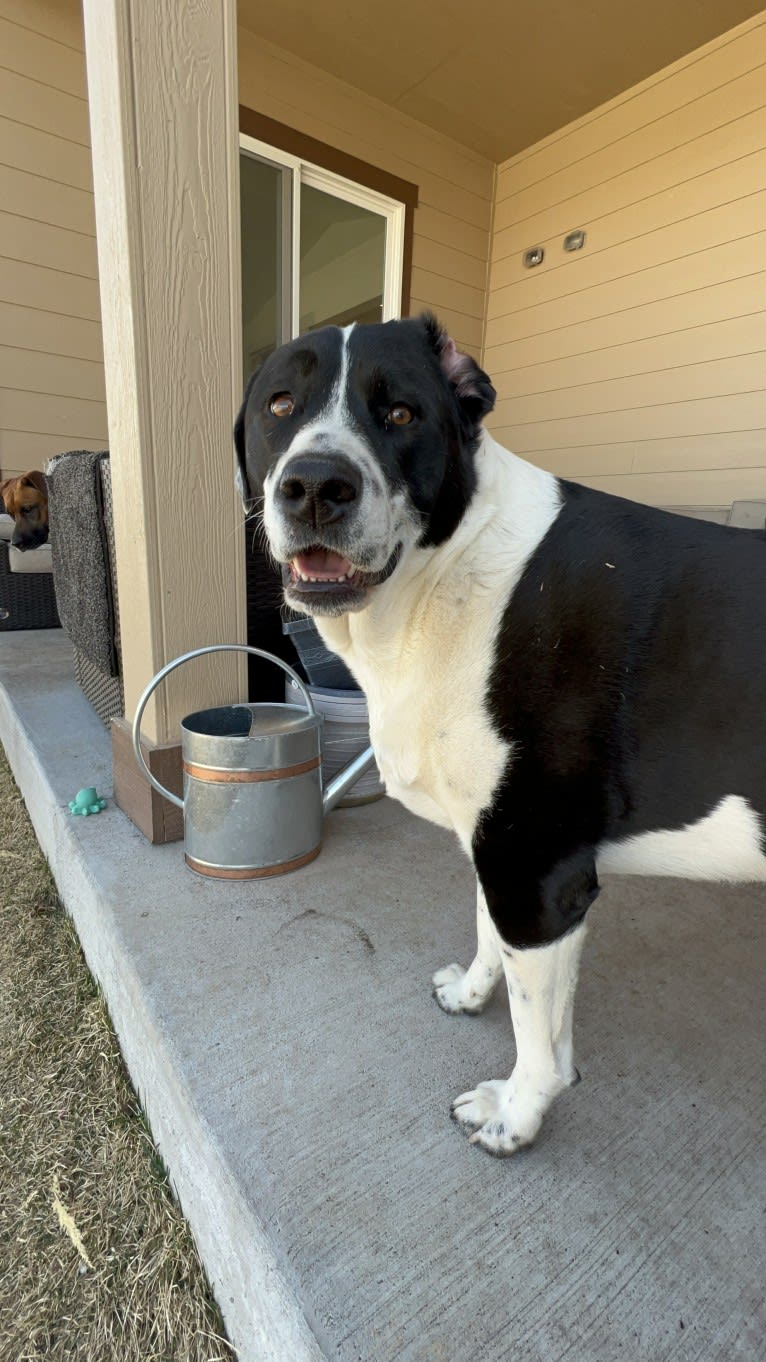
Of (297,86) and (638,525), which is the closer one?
(638,525)

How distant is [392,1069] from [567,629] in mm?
935

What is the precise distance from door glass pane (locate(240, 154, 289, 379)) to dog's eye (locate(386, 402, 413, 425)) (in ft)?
11.7

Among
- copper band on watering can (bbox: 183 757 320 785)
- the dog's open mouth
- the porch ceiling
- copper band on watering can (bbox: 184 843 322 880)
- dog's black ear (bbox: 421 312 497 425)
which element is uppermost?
the porch ceiling

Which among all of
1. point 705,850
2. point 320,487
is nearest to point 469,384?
point 320,487

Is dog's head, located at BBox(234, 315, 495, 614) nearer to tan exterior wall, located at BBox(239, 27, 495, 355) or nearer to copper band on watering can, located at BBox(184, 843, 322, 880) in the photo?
copper band on watering can, located at BBox(184, 843, 322, 880)

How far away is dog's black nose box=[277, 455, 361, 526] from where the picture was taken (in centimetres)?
108

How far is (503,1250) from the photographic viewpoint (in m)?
1.00

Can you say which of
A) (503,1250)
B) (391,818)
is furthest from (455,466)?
(391,818)

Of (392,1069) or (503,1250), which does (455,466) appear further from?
(503,1250)

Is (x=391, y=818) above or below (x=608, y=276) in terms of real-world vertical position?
below

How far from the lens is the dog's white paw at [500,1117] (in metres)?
1.15

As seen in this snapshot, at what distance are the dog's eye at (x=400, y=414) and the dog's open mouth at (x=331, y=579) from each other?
0.78 feet

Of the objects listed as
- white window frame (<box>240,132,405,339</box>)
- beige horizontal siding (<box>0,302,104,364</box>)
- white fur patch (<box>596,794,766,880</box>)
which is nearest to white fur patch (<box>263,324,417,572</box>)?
white fur patch (<box>596,794,766,880</box>)

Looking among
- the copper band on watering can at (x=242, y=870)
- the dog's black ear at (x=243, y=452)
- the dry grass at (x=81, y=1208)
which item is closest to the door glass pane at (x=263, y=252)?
the dog's black ear at (x=243, y=452)
